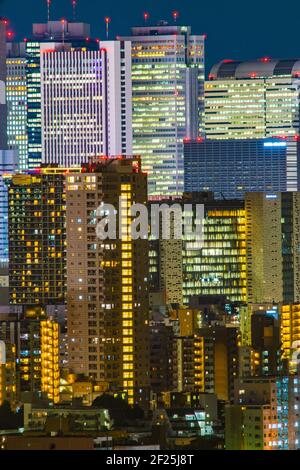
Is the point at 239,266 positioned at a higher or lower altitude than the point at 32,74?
lower

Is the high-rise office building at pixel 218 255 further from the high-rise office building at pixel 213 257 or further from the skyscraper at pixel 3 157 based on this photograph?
the skyscraper at pixel 3 157

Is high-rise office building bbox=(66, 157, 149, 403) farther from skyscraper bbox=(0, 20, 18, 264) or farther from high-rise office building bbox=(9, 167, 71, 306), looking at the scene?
skyscraper bbox=(0, 20, 18, 264)

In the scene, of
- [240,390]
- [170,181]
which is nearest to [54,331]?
[240,390]

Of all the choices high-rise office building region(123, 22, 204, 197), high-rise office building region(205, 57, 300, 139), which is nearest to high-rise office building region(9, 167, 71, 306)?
high-rise office building region(123, 22, 204, 197)

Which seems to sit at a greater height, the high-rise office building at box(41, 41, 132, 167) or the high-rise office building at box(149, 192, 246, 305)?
the high-rise office building at box(41, 41, 132, 167)

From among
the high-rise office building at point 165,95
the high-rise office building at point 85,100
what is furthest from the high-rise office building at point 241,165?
the high-rise office building at point 85,100

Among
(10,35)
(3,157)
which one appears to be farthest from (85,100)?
(3,157)

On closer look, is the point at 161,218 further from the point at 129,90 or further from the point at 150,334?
the point at 129,90
